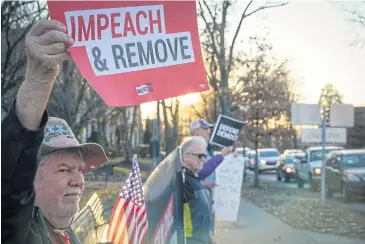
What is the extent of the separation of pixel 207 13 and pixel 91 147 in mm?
4081

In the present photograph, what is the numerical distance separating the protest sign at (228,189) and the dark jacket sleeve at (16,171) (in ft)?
26.6

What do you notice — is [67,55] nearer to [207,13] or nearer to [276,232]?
[207,13]

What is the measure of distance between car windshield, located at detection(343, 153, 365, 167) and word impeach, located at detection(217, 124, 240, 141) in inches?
61.4

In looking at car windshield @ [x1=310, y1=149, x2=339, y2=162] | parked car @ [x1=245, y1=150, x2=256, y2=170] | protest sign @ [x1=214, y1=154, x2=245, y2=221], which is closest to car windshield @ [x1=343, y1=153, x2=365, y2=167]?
protest sign @ [x1=214, y1=154, x2=245, y2=221]

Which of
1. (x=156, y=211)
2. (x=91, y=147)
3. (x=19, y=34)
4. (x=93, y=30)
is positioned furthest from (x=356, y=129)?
(x=19, y=34)

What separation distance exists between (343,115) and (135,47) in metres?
3.65

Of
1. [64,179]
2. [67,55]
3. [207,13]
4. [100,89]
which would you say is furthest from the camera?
[207,13]

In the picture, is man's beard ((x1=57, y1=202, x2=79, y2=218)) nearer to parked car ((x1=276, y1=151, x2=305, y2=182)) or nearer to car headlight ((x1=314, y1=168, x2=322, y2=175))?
car headlight ((x1=314, y1=168, x2=322, y2=175))

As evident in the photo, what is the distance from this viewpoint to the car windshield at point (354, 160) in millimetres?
7177

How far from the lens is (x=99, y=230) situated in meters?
3.28

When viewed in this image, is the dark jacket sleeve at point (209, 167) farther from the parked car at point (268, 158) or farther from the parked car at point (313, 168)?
the parked car at point (268, 158)

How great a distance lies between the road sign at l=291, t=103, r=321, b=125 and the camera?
8117 millimetres

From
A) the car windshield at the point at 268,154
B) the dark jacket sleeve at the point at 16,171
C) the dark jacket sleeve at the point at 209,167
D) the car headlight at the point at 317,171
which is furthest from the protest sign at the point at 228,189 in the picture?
the car windshield at the point at 268,154

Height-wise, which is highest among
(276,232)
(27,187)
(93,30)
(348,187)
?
(93,30)
